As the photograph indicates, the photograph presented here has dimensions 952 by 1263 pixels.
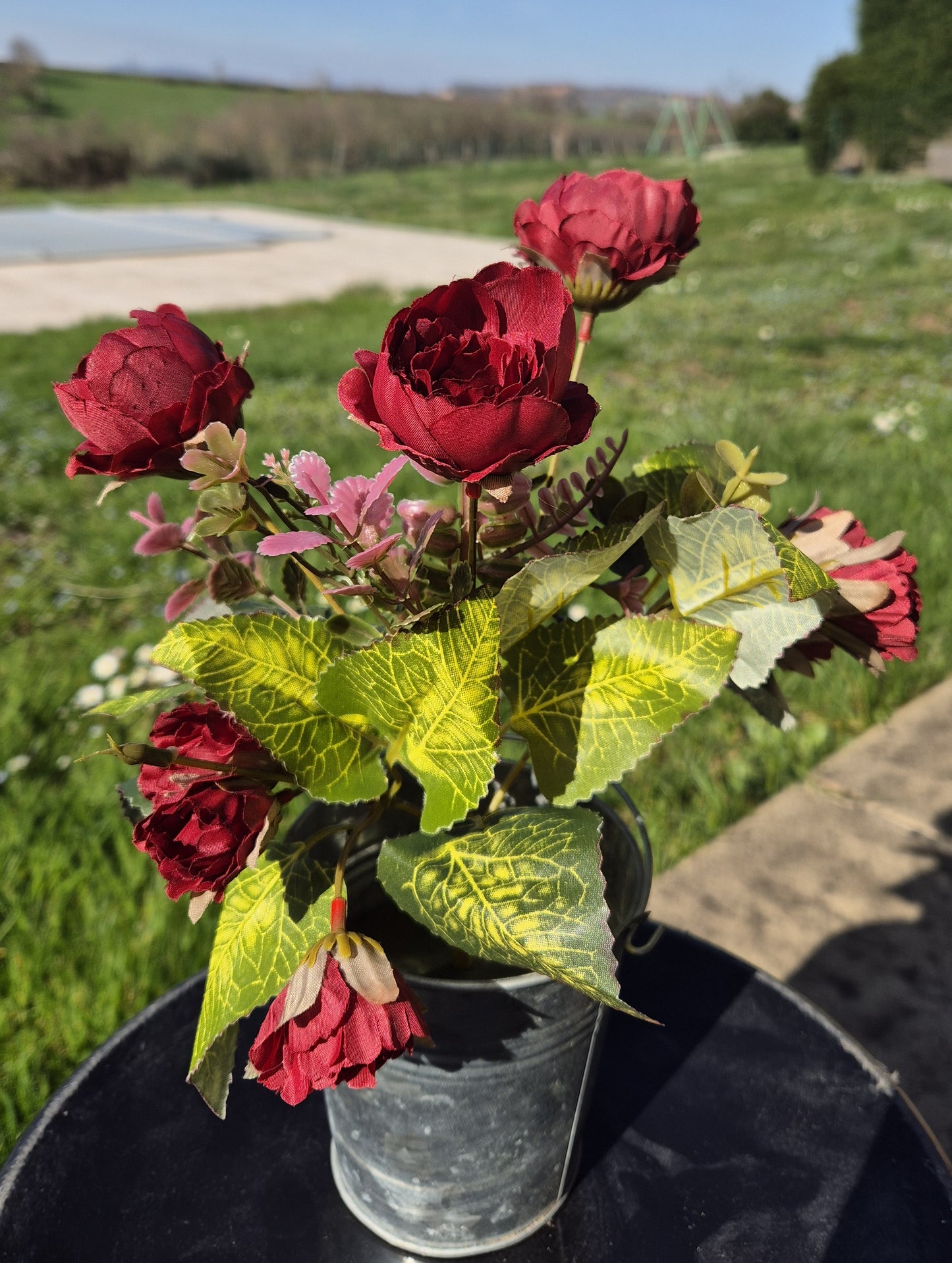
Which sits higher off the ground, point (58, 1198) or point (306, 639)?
point (306, 639)

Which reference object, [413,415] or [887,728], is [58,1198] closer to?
[413,415]

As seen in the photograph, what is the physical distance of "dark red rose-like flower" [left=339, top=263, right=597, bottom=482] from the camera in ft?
1.30

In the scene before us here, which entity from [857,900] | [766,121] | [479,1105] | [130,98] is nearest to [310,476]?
[479,1105]

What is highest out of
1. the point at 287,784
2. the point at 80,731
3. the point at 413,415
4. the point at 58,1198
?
the point at 413,415

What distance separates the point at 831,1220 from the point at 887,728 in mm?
1334

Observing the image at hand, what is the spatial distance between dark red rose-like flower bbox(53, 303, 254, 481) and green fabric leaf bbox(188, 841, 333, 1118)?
24 cm

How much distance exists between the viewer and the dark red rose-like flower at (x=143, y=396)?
454 millimetres

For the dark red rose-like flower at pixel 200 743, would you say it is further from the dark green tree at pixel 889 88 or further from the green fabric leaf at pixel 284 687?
the dark green tree at pixel 889 88

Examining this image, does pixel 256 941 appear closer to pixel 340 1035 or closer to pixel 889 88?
pixel 340 1035

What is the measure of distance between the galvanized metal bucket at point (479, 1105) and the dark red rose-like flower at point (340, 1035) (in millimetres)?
47

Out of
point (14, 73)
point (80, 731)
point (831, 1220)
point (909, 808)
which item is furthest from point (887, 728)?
point (14, 73)

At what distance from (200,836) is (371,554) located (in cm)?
16

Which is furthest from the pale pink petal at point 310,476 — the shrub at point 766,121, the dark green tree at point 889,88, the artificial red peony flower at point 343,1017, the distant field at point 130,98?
the distant field at point 130,98

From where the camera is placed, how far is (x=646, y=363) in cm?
474
